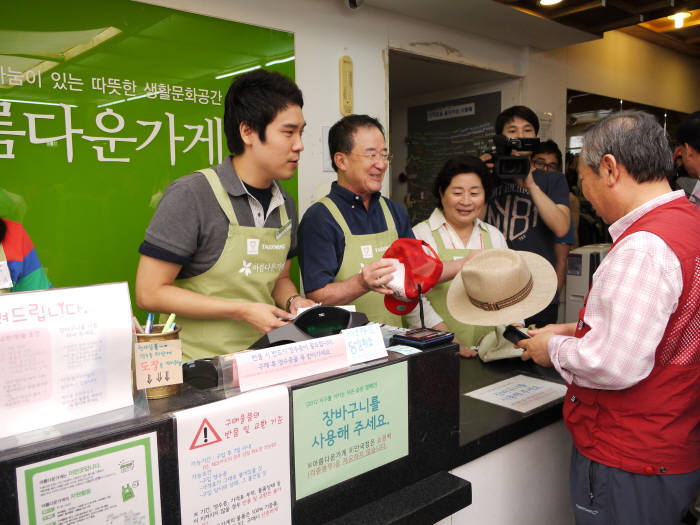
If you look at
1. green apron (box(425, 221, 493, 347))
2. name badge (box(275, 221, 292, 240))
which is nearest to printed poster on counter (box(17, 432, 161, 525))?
name badge (box(275, 221, 292, 240))

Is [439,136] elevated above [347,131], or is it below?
above

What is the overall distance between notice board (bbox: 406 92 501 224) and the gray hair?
144 inches

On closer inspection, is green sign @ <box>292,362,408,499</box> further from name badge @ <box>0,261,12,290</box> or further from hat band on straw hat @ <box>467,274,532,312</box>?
name badge @ <box>0,261,12,290</box>

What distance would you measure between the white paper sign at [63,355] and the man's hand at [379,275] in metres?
0.86

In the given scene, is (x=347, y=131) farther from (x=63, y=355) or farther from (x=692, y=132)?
(x=692, y=132)

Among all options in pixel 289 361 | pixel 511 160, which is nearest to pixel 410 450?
pixel 289 361

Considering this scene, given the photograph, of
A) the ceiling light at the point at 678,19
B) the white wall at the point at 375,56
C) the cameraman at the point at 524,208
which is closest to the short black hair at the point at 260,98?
the white wall at the point at 375,56

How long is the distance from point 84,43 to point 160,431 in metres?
2.13

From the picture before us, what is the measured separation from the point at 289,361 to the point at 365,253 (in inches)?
45.0

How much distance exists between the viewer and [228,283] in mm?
1616

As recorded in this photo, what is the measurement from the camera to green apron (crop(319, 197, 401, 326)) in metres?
2.02

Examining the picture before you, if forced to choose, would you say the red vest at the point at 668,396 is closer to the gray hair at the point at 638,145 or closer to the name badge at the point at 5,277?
the gray hair at the point at 638,145

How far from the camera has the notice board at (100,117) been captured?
2.19 meters

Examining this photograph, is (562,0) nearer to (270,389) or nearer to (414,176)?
(414,176)
